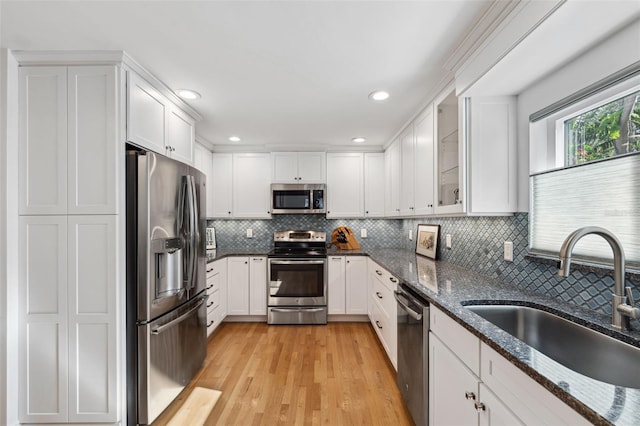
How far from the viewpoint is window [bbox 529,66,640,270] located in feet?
3.65

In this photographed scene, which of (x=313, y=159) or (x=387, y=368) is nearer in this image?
(x=387, y=368)

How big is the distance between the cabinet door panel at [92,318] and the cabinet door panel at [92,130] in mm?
211

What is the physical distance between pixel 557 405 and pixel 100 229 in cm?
218

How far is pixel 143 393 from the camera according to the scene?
1720mm

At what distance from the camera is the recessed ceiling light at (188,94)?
2162 mm

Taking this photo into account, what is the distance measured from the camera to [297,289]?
344cm

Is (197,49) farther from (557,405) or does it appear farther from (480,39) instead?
(557,405)

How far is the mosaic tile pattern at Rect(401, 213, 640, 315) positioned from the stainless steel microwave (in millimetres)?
1603

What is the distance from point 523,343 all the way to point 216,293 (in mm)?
2972

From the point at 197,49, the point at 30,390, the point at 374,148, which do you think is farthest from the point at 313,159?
the point at 30,390

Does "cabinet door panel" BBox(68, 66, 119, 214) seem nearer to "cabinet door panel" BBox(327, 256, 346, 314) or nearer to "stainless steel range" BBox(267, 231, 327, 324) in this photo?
"stainless steel range" BBox(267, 231, 327, 324)

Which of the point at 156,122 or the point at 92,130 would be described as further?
the point at 156,122

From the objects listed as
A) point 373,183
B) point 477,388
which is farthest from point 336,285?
point 477,388

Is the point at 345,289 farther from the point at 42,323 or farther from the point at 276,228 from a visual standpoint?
the point at 42,323
